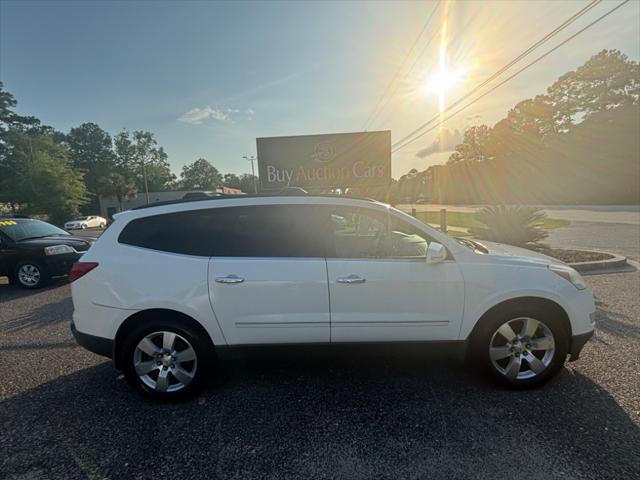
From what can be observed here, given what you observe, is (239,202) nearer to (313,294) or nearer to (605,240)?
(313,294)

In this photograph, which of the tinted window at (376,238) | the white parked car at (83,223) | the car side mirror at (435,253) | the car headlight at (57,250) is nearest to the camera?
the car side mirror at (435,253)

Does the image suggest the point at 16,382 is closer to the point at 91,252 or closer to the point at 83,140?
the point at 91,252

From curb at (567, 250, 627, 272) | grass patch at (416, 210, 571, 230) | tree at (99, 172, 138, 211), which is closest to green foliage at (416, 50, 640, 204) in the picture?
grass patch at (416, 210, 571, 230)

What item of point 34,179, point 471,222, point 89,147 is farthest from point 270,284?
point 89,147

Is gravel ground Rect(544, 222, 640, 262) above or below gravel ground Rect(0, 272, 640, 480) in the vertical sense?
above

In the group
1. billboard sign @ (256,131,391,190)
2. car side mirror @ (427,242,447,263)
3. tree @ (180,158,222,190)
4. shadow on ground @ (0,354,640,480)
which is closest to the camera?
shadow on ground @ (0,354,640,480)

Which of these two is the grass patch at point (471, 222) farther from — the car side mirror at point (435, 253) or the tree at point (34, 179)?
the tree at point (34, 179)

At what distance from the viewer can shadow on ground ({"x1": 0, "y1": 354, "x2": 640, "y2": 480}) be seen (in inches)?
80.2

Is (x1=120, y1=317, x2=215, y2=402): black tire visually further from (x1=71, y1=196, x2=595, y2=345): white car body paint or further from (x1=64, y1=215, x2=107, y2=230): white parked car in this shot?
(x1=64, y1=215, x2=107, y2=230): white parked car

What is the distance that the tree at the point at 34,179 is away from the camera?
109 feet

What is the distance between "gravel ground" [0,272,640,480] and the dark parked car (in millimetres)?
4013

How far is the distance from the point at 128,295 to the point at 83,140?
245 feet

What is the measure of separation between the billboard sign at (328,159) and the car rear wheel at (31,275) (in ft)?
30.8

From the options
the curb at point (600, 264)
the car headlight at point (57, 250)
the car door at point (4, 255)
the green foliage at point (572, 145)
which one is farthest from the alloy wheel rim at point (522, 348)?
the green foliage at point (572, 145)
